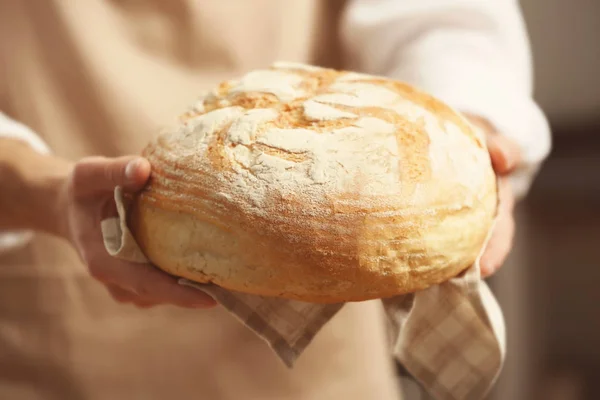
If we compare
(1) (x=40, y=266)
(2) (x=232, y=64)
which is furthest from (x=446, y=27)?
(1) (x=40, y=266)

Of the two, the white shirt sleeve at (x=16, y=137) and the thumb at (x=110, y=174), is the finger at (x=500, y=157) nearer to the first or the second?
the thumb at (x=110, y=174)

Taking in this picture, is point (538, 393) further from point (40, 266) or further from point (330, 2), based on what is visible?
point (40, 266)

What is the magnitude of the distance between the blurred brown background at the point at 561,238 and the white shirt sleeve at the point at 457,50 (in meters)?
1.01

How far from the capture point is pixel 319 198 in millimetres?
624

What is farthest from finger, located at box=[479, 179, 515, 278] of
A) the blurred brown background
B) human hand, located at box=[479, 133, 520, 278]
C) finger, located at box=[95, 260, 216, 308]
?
the blurred brown background

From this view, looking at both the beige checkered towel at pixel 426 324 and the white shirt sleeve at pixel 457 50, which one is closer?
the beige checkered towel at pixel 426 324

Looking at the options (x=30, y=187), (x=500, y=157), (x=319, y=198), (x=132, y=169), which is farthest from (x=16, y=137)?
(x=500, y=157)

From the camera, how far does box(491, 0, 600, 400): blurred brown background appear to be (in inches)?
84.5

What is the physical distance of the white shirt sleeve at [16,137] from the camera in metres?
0.99

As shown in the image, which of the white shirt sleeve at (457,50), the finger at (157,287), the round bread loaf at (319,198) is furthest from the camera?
the white shirt sleeve at (457,50)

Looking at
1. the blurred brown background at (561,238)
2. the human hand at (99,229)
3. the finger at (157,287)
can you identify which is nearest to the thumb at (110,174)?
the human hand at (99,229)

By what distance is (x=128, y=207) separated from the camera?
29.6 inches

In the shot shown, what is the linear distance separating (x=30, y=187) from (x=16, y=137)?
119 millimetres

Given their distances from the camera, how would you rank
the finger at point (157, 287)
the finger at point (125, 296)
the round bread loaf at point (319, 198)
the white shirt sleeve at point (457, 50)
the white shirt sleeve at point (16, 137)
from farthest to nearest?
the white shirt sleeve at point (457, 50) < the white shirt sleeve at point (16, 137) < the finger at point (125, 296) < the finger at point (157, 287) < the round bread loaf at point (319, 198)
